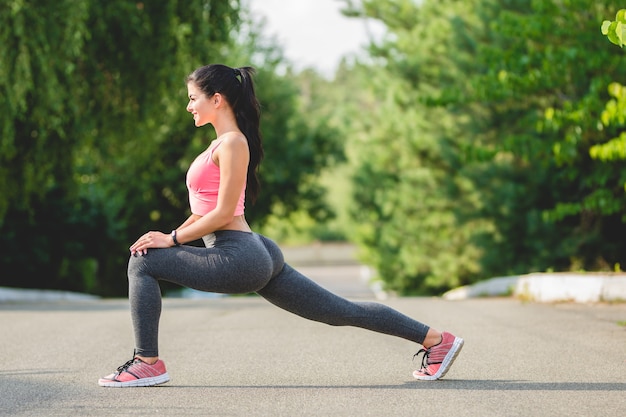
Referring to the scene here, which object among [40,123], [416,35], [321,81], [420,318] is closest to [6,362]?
[420,318]

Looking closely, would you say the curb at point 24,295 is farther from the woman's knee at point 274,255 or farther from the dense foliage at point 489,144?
the woman's knee at point 274,255

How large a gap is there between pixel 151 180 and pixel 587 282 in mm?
23239

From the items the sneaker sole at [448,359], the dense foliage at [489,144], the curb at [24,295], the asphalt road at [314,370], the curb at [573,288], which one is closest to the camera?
the asphalt road at [314,370]

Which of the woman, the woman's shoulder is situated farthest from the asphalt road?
the woman's shoulder

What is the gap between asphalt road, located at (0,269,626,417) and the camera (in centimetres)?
534

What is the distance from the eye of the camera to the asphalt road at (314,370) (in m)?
5.34

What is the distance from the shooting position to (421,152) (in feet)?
111

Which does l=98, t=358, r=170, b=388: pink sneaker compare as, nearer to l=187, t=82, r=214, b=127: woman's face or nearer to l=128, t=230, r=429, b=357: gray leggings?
l=128, t=230, r=429, b=357: gray leggings

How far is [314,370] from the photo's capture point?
22.3 ft

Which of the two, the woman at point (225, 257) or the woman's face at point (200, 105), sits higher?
the woman's face at point (200, 105)

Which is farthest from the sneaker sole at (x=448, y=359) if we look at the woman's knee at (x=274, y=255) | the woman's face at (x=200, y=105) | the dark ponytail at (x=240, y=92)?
the woman's face at (x=200, y=105)

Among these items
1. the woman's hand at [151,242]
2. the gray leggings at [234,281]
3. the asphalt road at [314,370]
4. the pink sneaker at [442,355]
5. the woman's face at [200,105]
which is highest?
the woman's face at [200,105]

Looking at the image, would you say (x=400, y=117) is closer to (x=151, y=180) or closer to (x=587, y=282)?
(x=151, y=180)

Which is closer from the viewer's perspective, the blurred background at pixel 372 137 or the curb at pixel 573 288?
the curb at pixel 573 288
